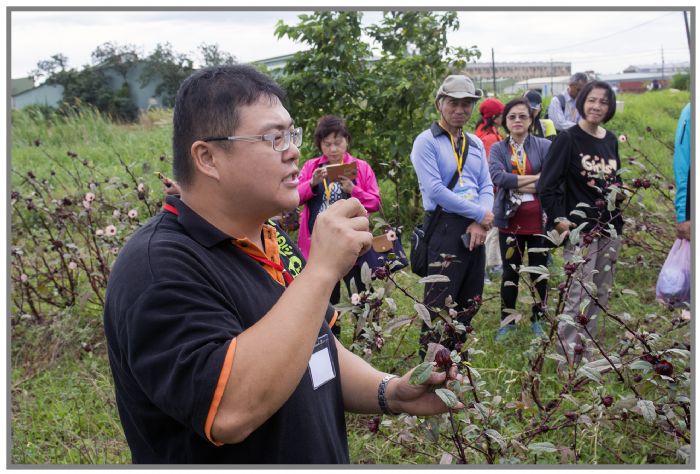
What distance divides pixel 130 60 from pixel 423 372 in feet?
39.6

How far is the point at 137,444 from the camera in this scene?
1.32 meters

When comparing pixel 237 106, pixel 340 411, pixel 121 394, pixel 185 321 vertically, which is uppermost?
pixel 237 106

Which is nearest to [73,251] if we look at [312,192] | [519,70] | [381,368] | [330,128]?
[312,192]

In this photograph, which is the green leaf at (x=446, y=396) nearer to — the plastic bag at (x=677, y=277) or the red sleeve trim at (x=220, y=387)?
the red sleeve trim at (x=220, y=387)

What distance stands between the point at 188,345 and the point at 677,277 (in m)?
2.92

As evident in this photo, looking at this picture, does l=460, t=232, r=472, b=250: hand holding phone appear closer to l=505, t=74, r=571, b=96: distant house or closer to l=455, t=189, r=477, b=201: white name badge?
l=455, t=189, r=477, b=201: white name badge

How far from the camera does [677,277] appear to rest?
11.0ft

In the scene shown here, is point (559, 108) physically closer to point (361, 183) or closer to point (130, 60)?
point (361, 183)

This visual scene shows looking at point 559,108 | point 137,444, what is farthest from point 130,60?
point 137,444

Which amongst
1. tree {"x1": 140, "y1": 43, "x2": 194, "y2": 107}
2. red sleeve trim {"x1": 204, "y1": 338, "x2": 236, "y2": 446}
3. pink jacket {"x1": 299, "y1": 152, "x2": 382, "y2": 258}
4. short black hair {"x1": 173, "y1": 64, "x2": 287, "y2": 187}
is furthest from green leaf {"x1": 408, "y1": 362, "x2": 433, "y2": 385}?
tree {"x1": 140, "y1": 43, "x2": 194, "y2": 107}

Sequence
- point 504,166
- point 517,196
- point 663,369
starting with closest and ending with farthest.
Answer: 1. point 663,369
2. point 517,196
3. point 504,166

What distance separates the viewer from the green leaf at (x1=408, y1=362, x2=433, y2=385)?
1.43 metres

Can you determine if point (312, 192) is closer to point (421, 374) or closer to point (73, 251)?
point (73, 251)

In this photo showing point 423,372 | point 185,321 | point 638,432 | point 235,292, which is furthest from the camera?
point 638,432
